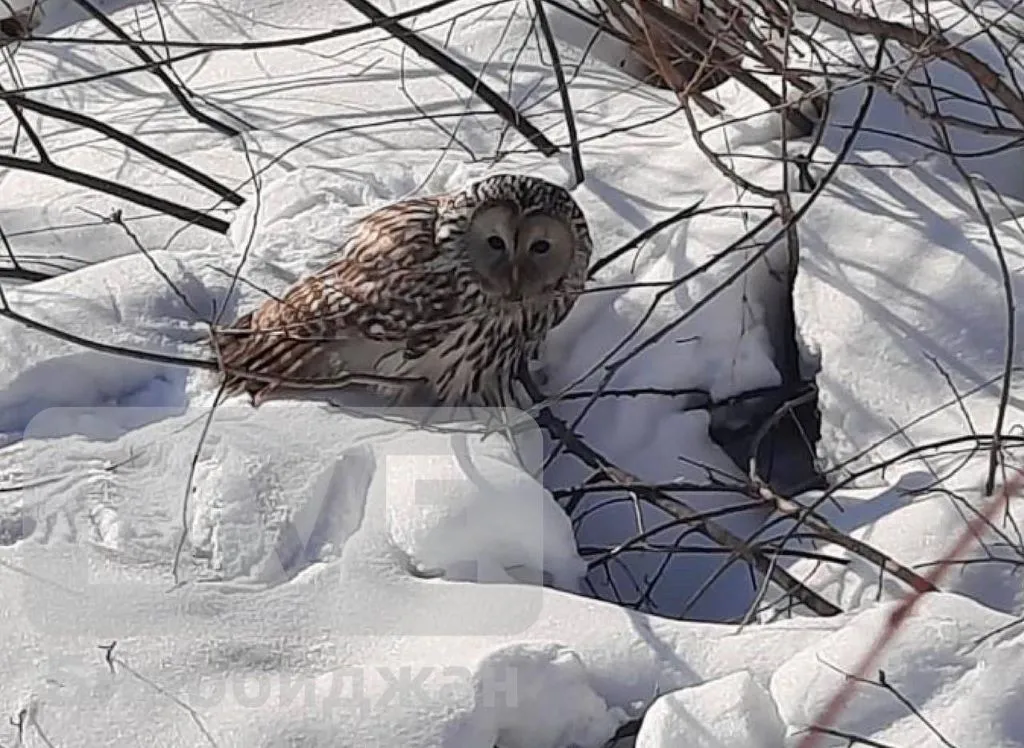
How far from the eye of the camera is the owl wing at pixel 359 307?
3117mm

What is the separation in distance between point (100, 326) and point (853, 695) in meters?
1.56

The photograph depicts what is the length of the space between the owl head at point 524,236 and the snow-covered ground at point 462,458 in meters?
0.14

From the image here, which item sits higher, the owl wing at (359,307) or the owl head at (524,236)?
the owl head at (524,236)

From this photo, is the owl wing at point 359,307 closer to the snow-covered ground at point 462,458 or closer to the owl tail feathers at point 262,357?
the owl tail feathers at point 262,357

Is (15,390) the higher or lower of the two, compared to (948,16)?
lower

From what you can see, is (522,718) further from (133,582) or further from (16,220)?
(16,220)

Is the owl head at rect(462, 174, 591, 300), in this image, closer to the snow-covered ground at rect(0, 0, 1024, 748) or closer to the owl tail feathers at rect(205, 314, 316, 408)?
the snow-covered ground at rect(0, 0, 1024, 748)

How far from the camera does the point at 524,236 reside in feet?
10.6

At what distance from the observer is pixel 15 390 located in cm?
301

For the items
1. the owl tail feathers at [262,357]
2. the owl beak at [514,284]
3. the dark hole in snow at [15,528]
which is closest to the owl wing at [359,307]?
the owl tail feathers at [262,357]

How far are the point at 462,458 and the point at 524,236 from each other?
59 cm

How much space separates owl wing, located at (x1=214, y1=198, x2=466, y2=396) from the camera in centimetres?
312

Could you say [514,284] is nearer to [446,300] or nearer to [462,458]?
[446,300]

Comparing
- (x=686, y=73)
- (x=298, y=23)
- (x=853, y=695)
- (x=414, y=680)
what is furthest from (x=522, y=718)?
(x=298, y=23)
